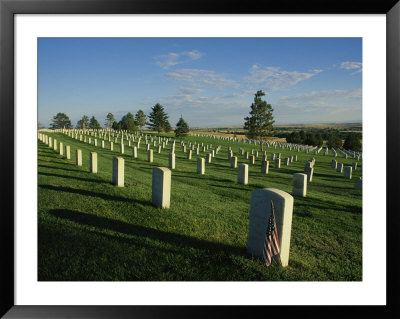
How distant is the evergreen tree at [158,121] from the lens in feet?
173

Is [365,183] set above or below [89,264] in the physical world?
above

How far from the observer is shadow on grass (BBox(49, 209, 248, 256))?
13.2 ft

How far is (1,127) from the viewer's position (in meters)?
3.66

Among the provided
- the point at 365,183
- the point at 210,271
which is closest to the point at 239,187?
the point at 365,183

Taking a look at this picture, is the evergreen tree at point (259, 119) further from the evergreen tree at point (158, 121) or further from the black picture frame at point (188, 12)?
the black picture frame at point (188, 12)

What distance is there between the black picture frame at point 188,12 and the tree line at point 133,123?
3316 cm

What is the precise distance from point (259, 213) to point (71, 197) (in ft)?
15.2

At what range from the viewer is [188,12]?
3.69 meters

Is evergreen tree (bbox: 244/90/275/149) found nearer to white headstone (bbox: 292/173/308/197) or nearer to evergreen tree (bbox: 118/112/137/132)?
evergreen tree (bbox: 118/112/137/132)

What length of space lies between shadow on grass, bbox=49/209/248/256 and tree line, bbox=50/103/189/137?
107ft

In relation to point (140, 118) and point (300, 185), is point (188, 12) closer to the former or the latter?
point (300, 185)

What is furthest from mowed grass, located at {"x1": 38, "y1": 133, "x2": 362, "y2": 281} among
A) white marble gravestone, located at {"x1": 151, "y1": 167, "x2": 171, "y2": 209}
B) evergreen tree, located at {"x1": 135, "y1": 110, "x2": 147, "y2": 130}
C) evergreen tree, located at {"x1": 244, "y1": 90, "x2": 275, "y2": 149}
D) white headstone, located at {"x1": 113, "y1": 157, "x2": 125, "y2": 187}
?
evergreen tree, located at {"x1": 135, "y1": 110, "x2": 147, "y2": 130}

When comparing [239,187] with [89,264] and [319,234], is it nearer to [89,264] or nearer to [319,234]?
[319,234]

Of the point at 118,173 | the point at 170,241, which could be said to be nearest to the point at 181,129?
the point at 118,173
